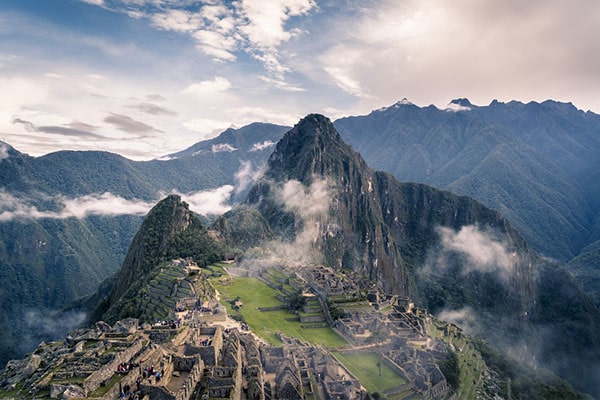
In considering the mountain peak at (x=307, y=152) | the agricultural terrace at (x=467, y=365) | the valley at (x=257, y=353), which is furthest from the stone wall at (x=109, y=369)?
the mountain peak at (x=307, y=152)

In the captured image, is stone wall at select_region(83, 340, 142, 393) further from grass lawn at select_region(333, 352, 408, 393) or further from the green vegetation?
grass lawn at select_region(333, 352, 408, 393)

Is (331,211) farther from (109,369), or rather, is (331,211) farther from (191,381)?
(109,369)

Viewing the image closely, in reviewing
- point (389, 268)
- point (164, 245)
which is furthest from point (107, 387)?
point (389, 268)

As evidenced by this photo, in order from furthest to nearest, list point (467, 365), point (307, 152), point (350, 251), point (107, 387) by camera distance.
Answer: point (307, 152) → point (350, 251) → point (467, 365) → point (107, 387)

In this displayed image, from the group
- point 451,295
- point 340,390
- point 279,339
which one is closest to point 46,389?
point 340,390

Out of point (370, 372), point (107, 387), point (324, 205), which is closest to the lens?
point (107, 387)

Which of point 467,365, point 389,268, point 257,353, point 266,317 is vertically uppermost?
point 257,353

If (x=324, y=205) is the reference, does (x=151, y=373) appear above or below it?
above

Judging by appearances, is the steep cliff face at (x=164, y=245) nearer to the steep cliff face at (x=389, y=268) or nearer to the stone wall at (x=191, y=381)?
the steep cliff face at (x=389, y=268)
